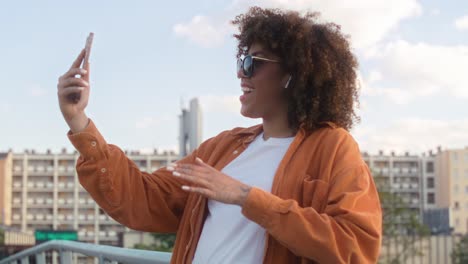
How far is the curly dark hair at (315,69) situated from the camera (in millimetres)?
2238

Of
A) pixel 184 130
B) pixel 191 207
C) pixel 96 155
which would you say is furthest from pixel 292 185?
pixel 184 130

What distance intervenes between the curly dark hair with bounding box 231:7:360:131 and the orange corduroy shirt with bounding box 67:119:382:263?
5 centimetres

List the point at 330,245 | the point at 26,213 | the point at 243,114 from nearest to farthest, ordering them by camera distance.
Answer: the point at 330,245 < the point at 243,114 < the point at 26,213

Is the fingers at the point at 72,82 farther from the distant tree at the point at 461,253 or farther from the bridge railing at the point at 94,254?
the distant tree at the point at 461,253

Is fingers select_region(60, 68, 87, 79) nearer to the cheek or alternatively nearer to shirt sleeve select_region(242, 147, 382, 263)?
the cheek

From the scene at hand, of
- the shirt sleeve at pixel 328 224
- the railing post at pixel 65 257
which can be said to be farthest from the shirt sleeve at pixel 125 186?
the railing post at pixel 65 257

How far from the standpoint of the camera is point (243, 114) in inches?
90.6

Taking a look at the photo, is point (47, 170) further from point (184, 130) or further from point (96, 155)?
point (96, 155)

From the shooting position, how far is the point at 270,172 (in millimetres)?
2164

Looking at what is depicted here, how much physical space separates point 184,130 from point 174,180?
4020 cm

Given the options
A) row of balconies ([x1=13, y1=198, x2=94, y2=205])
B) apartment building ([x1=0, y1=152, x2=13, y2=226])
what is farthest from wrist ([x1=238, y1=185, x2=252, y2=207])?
row of balconies ([x1=13, y1=198, x2=94, y2=205])

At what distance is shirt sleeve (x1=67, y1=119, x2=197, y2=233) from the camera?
233cm

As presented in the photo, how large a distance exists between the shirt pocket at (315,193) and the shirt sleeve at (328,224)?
0.06 meters

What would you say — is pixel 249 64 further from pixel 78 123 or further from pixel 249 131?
pixel 78 123
